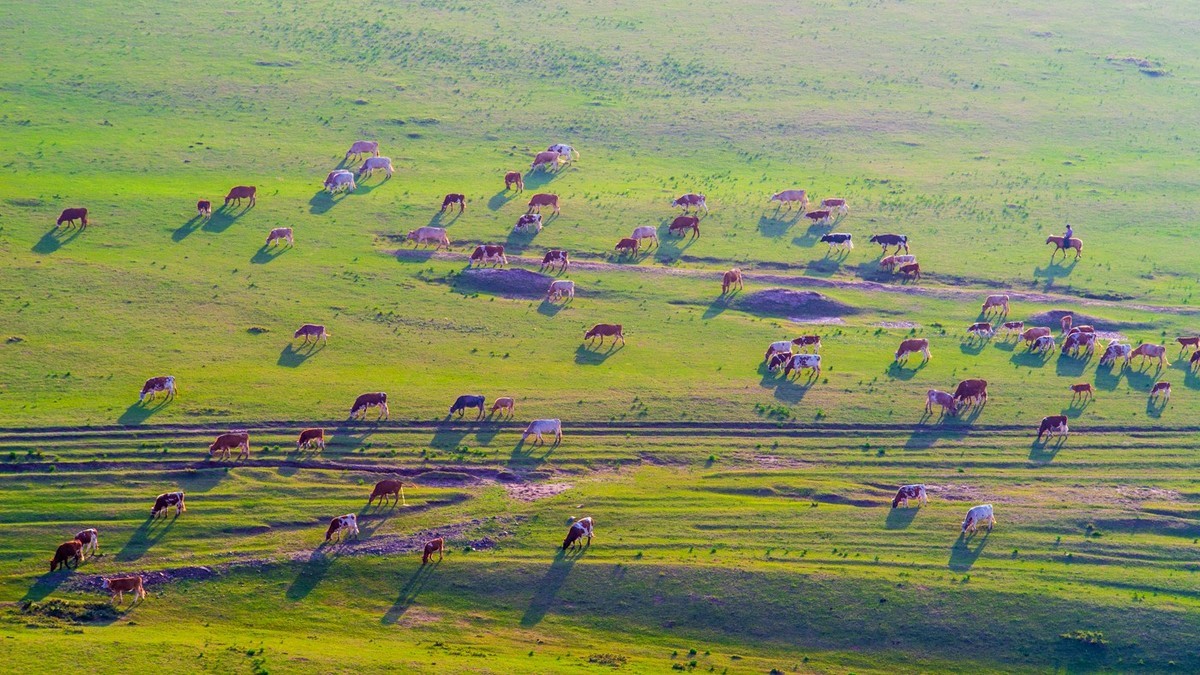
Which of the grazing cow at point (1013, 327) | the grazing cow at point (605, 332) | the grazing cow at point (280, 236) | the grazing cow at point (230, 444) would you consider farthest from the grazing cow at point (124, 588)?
the grazing cow at point (1013, 327)

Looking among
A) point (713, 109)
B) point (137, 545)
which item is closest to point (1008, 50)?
point (713, 109)

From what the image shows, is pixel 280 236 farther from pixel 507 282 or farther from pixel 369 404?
pixel 369 404

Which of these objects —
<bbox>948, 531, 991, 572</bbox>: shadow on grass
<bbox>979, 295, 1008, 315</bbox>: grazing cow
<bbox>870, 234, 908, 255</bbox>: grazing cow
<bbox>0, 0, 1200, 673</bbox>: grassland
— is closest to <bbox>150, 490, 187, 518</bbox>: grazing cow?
<bbox>0, 0, 1200, 673</bbox>: grassland

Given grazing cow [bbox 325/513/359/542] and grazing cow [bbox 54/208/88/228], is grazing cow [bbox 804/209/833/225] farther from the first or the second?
grazing cow [bbox 325/513/359/542]

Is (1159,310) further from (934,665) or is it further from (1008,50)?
(1008,50)

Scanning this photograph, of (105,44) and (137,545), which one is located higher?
(105,44)
